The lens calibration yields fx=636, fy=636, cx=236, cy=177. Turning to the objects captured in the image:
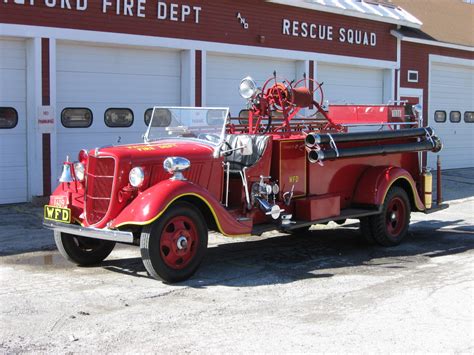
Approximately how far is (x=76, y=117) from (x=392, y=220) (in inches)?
236

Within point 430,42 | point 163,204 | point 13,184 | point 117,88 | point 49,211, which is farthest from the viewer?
point 430,42

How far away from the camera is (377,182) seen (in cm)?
802

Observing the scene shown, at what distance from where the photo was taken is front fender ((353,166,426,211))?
7945 millimetres

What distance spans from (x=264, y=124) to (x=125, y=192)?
8.49 ft

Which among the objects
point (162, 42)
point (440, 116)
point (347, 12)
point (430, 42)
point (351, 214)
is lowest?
point (351, 214)

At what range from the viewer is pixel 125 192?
6.18 meters

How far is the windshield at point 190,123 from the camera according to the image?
703 cm

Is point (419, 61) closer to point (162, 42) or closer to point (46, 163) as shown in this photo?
point (162, 42)

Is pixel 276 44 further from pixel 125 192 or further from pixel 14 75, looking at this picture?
pixel 125 192

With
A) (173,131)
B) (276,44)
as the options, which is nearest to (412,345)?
(173,131)

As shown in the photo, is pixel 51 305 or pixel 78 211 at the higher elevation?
pixel 78 211

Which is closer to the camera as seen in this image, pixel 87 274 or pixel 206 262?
pixel 87 274

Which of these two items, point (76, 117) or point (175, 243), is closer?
point (175, 243)

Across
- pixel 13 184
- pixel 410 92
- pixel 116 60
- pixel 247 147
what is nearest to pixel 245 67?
pixel 116 60
